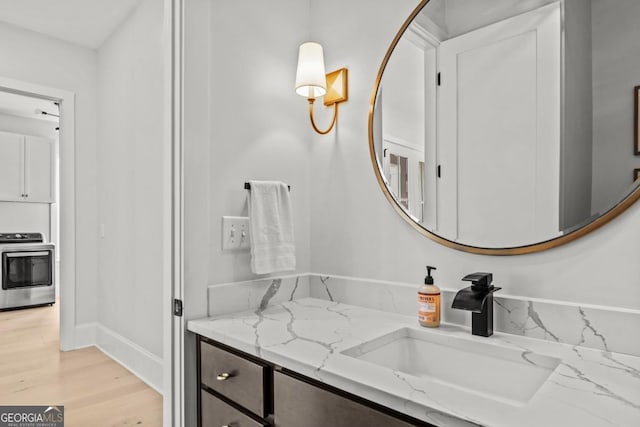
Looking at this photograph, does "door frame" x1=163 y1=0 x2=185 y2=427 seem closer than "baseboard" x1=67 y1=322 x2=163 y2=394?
Yes

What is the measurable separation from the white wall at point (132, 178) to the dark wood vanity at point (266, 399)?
1.29m

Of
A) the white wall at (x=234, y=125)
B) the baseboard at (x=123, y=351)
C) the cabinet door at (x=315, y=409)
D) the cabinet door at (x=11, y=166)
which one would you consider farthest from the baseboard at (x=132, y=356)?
the cabinet door at (x=11, y=166)

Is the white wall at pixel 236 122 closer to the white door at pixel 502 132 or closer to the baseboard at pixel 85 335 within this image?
the white door at pixel 502 132

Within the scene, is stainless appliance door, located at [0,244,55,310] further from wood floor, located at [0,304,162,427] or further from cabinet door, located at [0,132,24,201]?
wood floor, located at [0,304,162,427]

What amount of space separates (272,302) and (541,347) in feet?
3.05

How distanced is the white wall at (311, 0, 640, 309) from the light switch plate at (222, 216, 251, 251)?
352mm

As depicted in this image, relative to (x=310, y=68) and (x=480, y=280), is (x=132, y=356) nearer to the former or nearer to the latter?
(x=310, y=68)

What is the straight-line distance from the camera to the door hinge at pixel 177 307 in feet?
4.36

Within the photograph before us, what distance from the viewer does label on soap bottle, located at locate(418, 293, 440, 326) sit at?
1213 millimetres

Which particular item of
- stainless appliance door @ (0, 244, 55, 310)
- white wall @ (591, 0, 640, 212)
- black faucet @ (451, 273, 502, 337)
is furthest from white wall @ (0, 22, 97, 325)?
white wall @ (591, 0, 640, 212)

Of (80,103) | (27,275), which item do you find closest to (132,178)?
(80,103)

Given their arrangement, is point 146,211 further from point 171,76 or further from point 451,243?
point 451,243

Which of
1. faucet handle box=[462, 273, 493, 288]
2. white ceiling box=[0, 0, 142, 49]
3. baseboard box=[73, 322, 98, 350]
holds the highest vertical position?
white ceiling box=[0, 0, 142, 49]

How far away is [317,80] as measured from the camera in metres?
1.52
